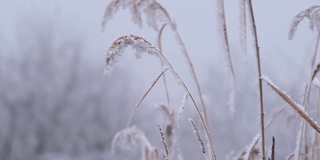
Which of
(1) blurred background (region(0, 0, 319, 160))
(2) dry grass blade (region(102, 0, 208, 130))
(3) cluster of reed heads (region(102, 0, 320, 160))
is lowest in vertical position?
(3) cluster of reed heads (region(102, 0, 320, 160))

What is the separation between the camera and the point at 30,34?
604 inches

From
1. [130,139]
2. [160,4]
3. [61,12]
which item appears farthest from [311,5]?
[61,12]

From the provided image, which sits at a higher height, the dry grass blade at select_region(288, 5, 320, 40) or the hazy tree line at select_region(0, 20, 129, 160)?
the hazy tree line at select_region(0, 20, 129, 160)

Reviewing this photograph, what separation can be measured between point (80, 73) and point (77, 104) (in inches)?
36.0

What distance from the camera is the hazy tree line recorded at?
1437cm

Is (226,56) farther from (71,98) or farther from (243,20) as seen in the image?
(71,98)

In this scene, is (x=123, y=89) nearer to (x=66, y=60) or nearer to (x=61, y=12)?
(x=66, y=60)

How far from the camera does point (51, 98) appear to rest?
14.9 m

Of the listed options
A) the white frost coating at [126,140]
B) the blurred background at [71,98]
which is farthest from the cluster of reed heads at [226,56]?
the blurred background at [71,98]

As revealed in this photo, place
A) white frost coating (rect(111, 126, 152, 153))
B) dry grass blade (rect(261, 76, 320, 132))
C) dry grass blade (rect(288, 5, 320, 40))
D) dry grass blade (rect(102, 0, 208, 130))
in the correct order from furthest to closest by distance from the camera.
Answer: white frost coating (rect(111, 126, 152, 153)) → dry grass blade (rect(102, 0, 208, 130)) → dry grass blade (rect(288, 5, 320, 40)) → dry grass blade (rect(261, 76, 320, 132))

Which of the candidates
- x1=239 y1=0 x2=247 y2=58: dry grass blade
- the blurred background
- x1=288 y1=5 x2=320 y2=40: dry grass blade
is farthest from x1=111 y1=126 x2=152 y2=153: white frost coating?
the blurred background

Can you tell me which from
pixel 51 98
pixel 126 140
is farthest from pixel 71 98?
pixel 126 140

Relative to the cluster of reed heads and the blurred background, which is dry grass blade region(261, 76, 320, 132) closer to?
the cluster of reed heads

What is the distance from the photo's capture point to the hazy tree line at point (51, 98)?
566 inches
